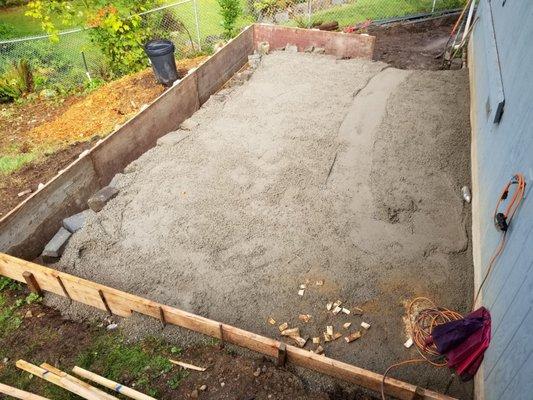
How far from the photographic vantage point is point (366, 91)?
7004 millimetres

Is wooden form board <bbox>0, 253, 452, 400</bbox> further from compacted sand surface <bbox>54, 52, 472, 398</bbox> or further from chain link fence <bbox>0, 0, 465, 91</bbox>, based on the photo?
chain link fence <bbox>0, 0, 465, 91</bbox>

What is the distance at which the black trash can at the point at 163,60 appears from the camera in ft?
25.5

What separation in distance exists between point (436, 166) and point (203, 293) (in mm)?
3625

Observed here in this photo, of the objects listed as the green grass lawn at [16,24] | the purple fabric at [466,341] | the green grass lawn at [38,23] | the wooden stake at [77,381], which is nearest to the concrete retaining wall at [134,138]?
the wooden stake at [77,381]

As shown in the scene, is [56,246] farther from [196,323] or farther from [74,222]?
[196,323]

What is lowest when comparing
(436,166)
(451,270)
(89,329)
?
(89,329)

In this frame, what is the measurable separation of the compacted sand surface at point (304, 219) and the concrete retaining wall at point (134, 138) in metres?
0.43

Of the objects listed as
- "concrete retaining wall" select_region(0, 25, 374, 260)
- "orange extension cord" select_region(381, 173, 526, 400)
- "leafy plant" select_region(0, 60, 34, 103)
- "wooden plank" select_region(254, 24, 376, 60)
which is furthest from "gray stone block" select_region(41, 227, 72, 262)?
"wooden plank" select_region(254, 24, 376, 60)

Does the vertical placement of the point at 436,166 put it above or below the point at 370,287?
above

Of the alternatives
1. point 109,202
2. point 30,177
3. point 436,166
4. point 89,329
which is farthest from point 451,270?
point 30,177

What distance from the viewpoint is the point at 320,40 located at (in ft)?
28.5

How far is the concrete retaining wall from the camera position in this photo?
4.68 meters

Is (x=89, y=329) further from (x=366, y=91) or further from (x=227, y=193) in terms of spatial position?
(x=366, y=91)

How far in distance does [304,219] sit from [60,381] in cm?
301
